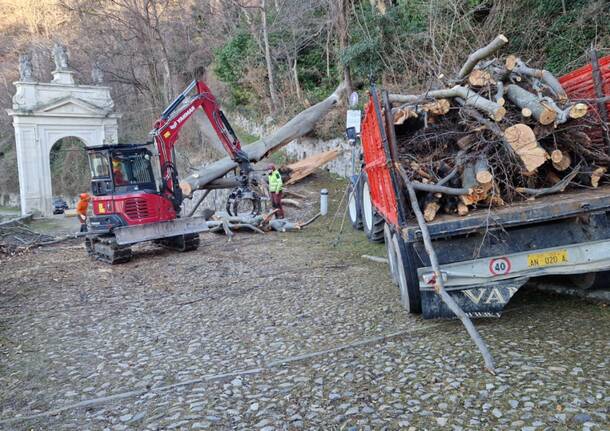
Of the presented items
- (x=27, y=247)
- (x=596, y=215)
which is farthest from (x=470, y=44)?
(x=27, y=247)

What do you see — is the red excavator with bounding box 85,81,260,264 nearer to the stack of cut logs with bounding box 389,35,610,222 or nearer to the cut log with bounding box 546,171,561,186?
the stack of cut logs with bounding box 389,35,610,222

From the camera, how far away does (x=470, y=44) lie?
13688 mm

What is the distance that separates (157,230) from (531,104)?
26.4 feet

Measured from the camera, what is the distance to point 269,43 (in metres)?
24.6

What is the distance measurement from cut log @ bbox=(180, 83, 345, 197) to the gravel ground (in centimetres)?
734

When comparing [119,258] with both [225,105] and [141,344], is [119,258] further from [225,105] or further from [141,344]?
[225,105]

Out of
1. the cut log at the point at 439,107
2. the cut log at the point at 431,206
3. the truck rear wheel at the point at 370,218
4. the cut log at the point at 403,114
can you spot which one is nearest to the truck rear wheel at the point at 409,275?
the cut log at the point at 431,206

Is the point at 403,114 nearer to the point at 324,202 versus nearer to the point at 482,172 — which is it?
the point at 482,172

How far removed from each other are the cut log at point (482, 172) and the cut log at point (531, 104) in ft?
2.08

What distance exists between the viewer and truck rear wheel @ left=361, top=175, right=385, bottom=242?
9.16 m

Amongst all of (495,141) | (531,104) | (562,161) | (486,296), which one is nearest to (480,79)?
(531,104)

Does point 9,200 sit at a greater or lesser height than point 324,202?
greater

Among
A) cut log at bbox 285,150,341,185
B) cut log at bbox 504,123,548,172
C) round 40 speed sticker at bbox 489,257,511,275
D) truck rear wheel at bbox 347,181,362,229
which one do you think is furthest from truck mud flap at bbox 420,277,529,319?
cut log at bbox 285,150,341,185

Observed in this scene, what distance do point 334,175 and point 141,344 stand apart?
1340 cm
